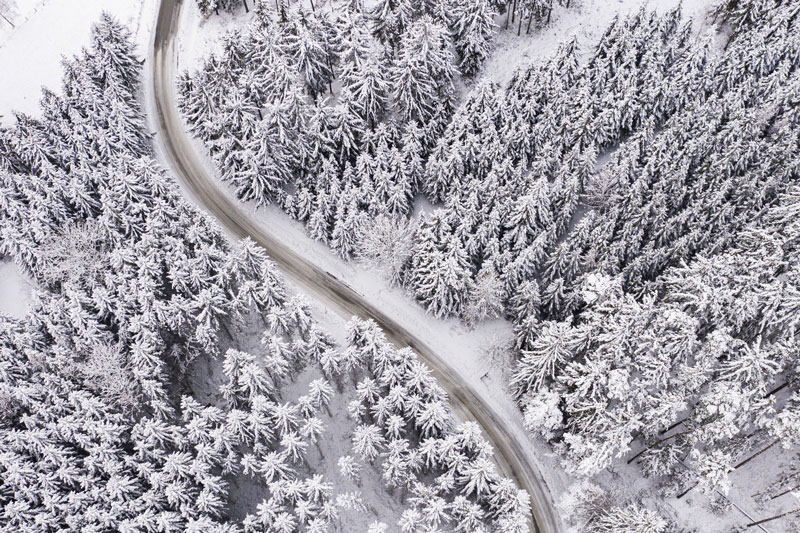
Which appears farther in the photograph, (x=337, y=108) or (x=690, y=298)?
(x=337, y=108)

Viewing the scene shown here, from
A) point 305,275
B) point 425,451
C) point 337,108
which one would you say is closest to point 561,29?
point 337,108

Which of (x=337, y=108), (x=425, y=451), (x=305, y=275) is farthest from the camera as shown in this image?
(x=305, y=275)

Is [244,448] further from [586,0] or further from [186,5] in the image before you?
[586,0]

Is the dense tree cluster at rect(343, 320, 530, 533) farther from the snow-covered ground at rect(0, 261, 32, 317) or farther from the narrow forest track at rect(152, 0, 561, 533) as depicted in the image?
the snow-covered ground at rect(0, 261, 32, 317)

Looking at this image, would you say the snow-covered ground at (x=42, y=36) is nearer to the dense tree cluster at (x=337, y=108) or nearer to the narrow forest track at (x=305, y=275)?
the narrow forest track at (x=305, y=275)

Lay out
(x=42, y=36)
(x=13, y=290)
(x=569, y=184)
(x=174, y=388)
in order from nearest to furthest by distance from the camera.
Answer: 1. (x=174, y=388)
2. (x=569, y=184)
3. (x=13, y=290)
4. (x=42, y=36)

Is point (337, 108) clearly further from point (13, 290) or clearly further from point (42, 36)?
point (42, 36)

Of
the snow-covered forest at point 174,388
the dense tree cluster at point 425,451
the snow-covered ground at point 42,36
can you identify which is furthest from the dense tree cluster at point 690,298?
the snow-covered ground at point 42,36
